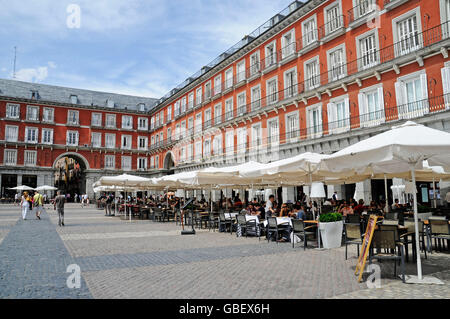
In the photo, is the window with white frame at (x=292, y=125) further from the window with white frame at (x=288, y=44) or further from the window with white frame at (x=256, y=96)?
the window with white frame at (x=288, y=44)

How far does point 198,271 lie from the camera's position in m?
6.34

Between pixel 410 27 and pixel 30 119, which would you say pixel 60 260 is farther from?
pixel 30 119

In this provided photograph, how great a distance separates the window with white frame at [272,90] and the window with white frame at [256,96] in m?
1.16

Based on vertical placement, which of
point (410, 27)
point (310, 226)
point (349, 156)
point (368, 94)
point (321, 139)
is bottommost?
point (310, 226)

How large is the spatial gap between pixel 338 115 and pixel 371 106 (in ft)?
7.68

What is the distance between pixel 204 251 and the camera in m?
8.68

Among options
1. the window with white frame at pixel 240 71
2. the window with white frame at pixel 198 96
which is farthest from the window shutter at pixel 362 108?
the window with white frame at pixel 198 96

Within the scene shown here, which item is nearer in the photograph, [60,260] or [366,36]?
[60,260]

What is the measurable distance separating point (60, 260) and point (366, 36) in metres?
19.5

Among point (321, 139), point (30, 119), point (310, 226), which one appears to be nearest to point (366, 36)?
point (321, 139)

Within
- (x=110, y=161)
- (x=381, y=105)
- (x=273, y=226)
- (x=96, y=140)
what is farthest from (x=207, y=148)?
(x=273, y=226)

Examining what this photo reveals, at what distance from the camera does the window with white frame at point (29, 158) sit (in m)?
45.2

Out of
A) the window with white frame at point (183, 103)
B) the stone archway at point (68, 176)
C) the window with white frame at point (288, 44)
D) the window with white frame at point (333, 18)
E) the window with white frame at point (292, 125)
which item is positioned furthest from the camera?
the stone archway at point (68, 176)
